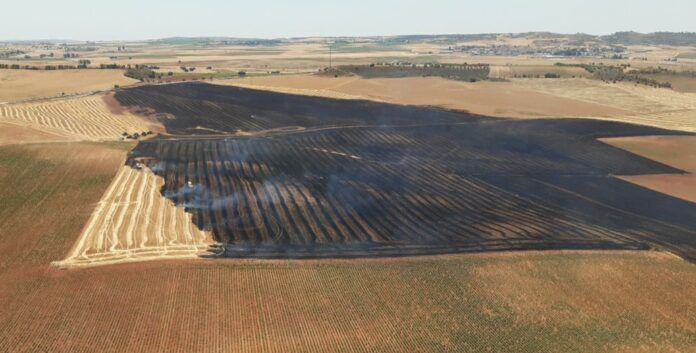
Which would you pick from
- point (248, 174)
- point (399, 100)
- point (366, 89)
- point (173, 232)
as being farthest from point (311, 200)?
point (366, 89)

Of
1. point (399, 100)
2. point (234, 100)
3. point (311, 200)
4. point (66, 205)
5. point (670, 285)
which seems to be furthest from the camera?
point (399, 100)

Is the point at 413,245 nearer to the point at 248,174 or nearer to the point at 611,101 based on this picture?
the point at 248,174

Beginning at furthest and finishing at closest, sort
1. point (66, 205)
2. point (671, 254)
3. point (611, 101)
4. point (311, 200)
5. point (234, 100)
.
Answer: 1. point (611, 101)
2. point (234, 100)
3. point (311, 200)
4. point (66, 205)
5. point (671, 254)

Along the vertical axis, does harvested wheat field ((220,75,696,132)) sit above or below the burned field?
above

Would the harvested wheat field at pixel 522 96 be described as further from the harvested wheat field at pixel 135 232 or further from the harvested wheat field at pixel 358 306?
the harvested wheat field at pixel 358 306

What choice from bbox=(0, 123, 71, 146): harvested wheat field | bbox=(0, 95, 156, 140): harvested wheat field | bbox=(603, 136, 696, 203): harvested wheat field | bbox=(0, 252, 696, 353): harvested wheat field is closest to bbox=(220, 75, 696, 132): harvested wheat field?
bbox=(603, 136, 696, 203): harvested wheat field

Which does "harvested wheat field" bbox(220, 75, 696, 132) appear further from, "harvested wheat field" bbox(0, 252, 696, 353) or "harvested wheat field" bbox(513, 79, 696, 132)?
"harvested wheat field" bbox(0, 252, 696, 353)

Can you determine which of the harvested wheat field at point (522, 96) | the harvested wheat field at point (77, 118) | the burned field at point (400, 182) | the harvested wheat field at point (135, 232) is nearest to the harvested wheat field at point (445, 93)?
the harvested wheat field at point (522, 96)

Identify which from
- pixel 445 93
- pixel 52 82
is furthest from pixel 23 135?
pixel 445 93

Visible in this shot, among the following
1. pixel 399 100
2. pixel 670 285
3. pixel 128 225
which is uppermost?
pixel 399 100
